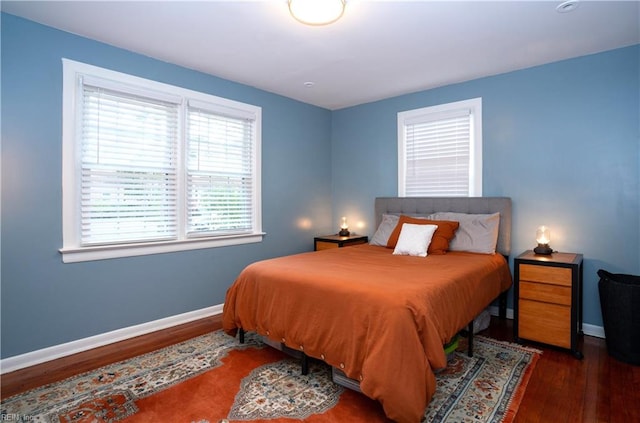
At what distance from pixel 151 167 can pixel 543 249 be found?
367 centimetres

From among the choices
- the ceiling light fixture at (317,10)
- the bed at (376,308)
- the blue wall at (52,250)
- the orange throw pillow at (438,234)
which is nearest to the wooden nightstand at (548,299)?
the bed at (376,308)

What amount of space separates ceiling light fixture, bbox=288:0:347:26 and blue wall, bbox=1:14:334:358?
1.71 m

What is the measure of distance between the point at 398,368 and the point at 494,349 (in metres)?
1.46

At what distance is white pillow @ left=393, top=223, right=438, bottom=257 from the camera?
320 cm

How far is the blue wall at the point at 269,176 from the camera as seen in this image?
2.49 m

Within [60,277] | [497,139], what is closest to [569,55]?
[497,139]

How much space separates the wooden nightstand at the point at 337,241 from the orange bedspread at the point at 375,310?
130 centimetres

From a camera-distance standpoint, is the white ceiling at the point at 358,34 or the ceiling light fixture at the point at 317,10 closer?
the ceiling light fixture at the point at 317,10

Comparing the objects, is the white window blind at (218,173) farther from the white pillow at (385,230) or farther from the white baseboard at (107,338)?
the white pillow at (385,230)

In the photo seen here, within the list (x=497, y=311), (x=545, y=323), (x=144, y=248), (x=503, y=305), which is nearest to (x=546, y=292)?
(x=545, y=323)

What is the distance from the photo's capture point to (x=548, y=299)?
8.94ft

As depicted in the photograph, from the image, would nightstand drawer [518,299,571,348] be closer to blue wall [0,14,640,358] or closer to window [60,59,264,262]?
blue wall [0,14,640,358]

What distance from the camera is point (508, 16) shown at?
2.44 m

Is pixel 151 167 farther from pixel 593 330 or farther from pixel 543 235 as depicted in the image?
pixel 593 330
